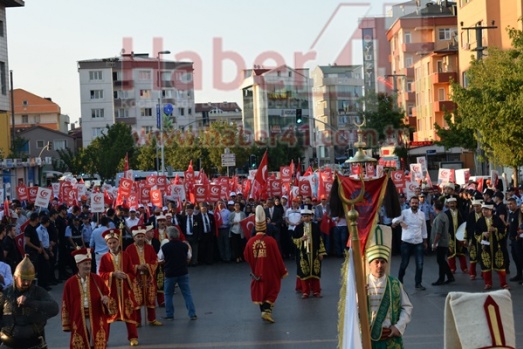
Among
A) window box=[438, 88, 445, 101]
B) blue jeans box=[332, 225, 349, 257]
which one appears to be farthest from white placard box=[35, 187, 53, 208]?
window box=[438, 88, 445, 101]

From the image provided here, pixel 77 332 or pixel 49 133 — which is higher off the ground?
pixel 49 133

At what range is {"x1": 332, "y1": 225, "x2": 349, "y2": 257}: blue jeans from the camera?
88.0 feet

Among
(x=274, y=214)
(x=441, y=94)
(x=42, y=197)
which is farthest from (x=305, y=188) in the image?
(x=441, y=94)

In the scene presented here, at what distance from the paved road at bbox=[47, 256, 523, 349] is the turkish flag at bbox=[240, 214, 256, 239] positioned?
5127 millimetres

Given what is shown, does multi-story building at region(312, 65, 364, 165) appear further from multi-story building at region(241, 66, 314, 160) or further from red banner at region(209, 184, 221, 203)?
red banner at region(209, 184, 221, 203)

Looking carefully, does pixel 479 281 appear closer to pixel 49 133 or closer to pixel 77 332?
pixel 77 332

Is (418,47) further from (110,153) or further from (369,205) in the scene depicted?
(369,205)

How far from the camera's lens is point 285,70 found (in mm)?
151875

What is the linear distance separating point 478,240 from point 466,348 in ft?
46.6

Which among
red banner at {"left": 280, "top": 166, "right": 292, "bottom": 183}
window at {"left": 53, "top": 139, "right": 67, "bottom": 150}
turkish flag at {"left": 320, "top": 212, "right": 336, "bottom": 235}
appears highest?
window at {"left": 53, "top": 139, "right": 67, "bottom": 150}

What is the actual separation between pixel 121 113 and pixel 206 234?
320ft

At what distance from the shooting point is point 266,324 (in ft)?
51.7

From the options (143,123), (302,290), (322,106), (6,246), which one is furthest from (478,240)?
(322,106)

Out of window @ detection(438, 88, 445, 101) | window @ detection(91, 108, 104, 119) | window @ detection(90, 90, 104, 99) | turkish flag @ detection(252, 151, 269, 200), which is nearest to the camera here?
turkish flag @ detection(252, 151, 269, 200)
